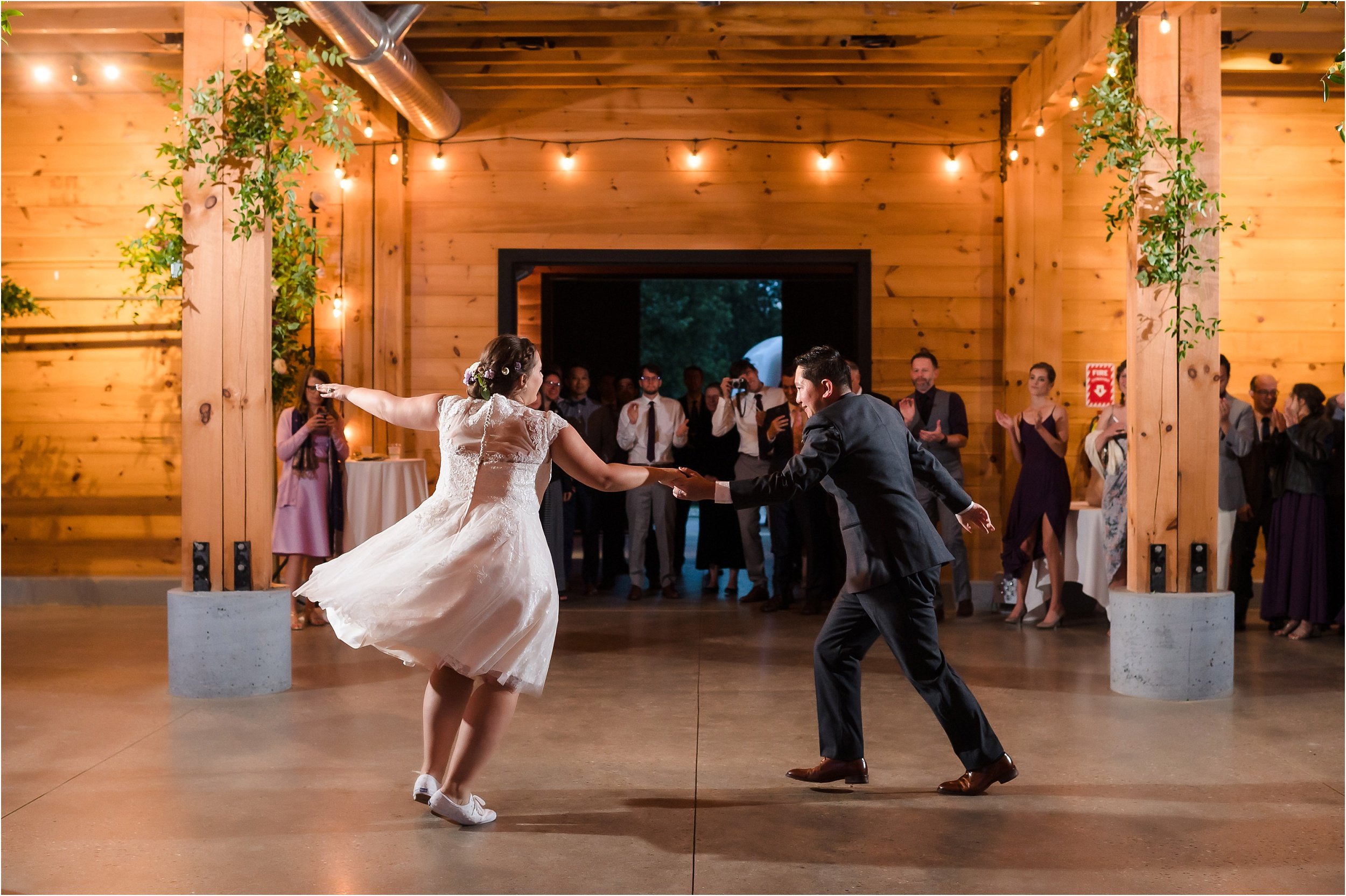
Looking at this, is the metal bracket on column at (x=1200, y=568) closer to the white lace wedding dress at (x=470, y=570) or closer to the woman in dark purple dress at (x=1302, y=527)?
the woman in dark purple dress at (x=1302, y=527)

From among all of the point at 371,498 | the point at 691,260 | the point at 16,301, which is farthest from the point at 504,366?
the point at 16,301

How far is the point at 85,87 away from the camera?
8.12 metres

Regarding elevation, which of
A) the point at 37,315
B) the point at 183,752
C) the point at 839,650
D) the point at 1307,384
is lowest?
the point at 183,752

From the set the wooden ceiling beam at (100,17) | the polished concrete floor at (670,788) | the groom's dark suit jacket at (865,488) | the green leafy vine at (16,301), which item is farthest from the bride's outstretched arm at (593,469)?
the green leafy vine at (16,301)

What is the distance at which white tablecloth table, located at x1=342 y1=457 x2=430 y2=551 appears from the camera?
7.47 meters

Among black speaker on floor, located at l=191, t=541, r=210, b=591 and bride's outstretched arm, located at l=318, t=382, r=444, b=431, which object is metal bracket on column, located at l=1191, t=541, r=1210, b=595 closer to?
bride's outstretched arm, located at l=318, t=382, r=444, b=431

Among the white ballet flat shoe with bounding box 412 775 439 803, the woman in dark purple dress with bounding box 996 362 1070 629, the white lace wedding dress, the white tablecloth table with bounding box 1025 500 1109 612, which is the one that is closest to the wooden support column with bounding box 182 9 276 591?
the white lace wedding dress

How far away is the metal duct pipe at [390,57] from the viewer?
5.53m

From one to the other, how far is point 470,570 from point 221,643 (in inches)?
93.9

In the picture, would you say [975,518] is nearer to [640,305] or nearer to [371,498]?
[371,498]

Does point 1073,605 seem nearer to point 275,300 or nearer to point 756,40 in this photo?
point 756,40

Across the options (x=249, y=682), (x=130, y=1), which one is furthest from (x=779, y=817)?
(x=130, y=1)

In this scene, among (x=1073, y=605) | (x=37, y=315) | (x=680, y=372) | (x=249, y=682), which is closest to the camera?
(x=249, y=682)

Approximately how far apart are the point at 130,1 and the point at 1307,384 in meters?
7.11
